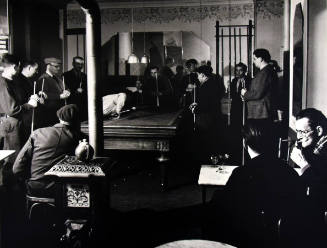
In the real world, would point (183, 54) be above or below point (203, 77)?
above

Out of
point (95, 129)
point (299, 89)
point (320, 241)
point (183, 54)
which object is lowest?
point (320, 241)

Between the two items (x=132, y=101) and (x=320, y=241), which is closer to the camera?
(x=320, y=241)

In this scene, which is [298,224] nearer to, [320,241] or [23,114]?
[320,241]

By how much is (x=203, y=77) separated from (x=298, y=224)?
145 inches

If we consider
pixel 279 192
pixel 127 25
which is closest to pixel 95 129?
pixel 279 192

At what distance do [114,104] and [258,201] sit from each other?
10.7 ft

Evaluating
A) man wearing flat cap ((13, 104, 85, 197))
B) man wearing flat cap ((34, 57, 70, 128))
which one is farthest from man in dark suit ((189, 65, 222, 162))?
man wearing flat cap ((13, 104, 85, 197))

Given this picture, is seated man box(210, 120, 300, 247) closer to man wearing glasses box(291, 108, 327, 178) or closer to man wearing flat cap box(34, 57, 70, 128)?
man wearing glasses box(291, 108, 327, 178)

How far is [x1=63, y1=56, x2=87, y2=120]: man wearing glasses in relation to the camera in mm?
7227

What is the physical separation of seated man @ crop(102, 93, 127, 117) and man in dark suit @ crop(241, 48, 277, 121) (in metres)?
1.60

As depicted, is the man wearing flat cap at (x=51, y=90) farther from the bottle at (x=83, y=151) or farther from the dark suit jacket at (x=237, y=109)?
the dark suit jacket at (x=237, y=109)

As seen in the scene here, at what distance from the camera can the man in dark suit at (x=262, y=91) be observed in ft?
16.4

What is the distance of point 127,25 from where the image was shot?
360 inches

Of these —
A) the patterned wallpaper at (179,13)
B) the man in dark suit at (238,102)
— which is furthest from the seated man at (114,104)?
the patterned wallpaper at (179,13)
